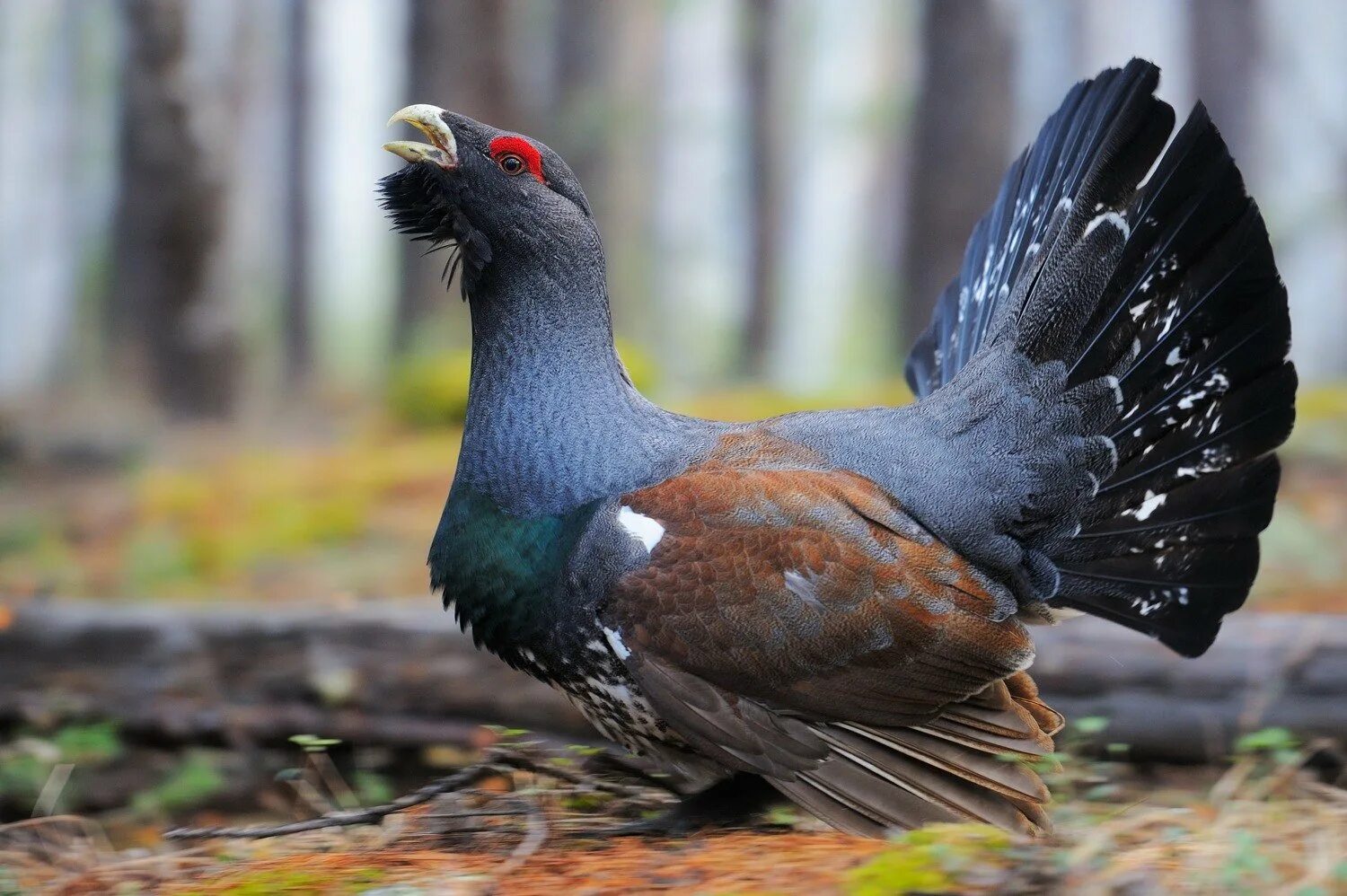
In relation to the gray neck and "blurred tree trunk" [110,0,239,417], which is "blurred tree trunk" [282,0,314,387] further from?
the gray neck

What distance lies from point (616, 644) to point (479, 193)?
1.46 meters

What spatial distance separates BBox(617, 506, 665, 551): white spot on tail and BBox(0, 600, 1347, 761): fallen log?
2.02m

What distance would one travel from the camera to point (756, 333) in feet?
69.6

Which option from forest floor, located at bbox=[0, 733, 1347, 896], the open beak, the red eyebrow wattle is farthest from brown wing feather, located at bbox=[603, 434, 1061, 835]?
the open beak

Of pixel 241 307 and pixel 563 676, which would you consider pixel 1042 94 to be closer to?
pixel 241 307

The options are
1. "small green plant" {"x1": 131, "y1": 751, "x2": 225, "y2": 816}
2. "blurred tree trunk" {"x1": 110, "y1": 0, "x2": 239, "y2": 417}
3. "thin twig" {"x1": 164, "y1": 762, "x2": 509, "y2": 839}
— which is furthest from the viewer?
"blurred tree trunk" {"x1": 110, "y1": 0, "x2": 239, "y2": 417}

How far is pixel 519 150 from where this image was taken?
152 inches

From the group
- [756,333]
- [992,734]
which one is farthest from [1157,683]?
[756,333]

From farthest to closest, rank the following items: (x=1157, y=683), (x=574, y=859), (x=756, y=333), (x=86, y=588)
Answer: (x=756, y=333) < (x=86, y=588) < (x=1157, y=683) < (x=574, y=859)

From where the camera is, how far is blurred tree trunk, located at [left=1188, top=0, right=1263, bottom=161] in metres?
17.0

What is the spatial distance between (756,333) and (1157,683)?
16553 mm

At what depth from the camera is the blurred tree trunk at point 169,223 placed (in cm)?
1032

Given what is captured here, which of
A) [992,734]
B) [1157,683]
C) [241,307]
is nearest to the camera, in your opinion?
[992,734]

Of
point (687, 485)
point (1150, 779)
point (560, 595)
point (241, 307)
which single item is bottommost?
point (1150, 779)
